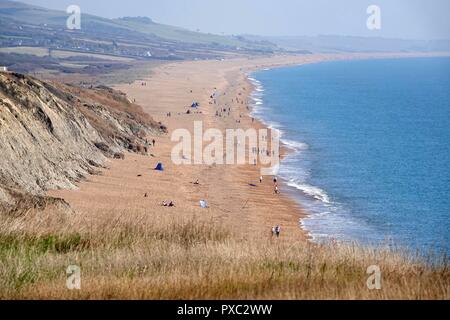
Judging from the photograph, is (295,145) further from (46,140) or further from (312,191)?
(46,140)

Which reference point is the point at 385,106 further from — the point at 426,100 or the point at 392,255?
the point at 392,255

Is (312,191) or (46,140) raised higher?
(46,140)

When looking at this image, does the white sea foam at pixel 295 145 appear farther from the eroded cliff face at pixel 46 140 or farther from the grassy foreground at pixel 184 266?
the grassy foreground at pixel 184 266

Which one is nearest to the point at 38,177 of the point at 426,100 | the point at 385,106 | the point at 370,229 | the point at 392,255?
the point at 370,229

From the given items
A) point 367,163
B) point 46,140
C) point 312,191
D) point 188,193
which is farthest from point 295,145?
point 46,140

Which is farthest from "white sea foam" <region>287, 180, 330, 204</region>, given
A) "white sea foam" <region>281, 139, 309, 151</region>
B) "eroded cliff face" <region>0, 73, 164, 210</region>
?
"white sea foam" <region>281, 139, 309, 151</region>

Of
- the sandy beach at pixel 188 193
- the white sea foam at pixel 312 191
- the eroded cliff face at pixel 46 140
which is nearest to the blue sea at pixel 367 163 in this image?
the white sea foam at pixel 312 191
